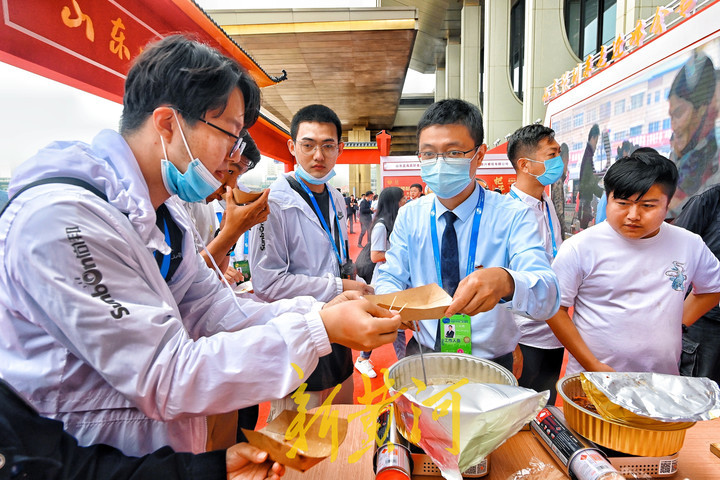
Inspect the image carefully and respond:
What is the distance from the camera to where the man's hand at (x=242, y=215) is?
67.0 inches

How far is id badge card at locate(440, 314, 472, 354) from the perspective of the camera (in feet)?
4.01

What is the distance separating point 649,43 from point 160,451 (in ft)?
18.0

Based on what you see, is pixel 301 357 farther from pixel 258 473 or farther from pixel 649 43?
pixel 649 43

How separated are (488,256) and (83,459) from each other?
1.23 m

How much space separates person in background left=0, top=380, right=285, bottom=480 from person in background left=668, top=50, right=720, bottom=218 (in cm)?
420

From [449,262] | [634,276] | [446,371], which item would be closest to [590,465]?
[446,371]

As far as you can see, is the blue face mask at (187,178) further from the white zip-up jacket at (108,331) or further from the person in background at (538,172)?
the person in background at (538,172)

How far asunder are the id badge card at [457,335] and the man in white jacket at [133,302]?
435 mm

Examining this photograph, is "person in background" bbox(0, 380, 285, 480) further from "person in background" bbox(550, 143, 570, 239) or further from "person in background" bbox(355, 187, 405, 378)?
"person in background" bbox(550, 143, 570, 239)

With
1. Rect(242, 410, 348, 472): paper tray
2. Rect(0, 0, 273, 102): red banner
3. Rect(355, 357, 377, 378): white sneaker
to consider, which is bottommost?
Rect(355, 357, 377, 378): white sneaker

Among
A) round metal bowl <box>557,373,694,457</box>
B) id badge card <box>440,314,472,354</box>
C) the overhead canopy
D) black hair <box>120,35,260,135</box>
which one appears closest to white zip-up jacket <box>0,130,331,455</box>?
black hair <box>120,35,260,135</box>

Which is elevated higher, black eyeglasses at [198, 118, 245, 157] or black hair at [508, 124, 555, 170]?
black hair at [508, 124, 555, 170]

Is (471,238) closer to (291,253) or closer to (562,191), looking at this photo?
(291,253)

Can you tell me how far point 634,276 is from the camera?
4.61 ft
